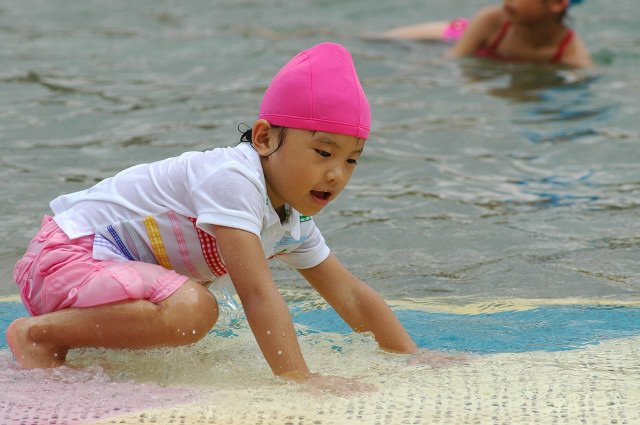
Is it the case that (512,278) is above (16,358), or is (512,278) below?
below

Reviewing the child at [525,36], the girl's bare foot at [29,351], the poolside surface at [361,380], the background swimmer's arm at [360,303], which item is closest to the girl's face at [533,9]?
the child at [525,36]

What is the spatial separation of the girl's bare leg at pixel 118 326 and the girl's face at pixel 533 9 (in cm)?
562

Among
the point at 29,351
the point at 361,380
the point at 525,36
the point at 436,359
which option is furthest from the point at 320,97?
the point at 525,36

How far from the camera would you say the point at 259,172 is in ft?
9.91

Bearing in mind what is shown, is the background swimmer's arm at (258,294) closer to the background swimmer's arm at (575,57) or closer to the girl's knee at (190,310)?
the girl's knee at (190,310)

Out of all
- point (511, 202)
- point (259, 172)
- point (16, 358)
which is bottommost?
point (511, 202)

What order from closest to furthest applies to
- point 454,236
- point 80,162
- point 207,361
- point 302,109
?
1. point 302,109
2. point 207,361
3. point 454,236
4. point 80,162

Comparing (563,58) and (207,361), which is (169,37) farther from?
(207,361)

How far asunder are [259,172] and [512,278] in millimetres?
1722

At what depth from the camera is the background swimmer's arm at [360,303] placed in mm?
3447

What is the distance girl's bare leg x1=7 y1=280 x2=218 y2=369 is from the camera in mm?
2922

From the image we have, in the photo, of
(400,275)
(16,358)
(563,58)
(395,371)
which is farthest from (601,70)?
(16,358)

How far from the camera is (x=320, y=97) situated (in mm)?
2961

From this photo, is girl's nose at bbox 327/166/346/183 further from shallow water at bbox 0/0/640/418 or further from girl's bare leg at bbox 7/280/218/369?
shallow water at bbox 0/0/640/418
